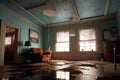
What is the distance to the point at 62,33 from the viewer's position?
7.58 metres

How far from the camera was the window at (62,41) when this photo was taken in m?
7.32

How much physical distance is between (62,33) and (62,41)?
63cm

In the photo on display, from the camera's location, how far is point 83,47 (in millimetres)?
6859

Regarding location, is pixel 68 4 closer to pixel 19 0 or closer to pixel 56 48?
pixel 19 0

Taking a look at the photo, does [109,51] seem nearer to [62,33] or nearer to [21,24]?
[62,33]

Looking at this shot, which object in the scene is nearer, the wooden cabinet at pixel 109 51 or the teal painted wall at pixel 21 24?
the teal painted wall at pixel 21 24

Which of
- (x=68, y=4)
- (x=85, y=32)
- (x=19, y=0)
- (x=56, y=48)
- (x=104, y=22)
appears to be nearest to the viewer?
(x=19, y=0)

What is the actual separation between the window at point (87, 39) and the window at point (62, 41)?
40.6 inches

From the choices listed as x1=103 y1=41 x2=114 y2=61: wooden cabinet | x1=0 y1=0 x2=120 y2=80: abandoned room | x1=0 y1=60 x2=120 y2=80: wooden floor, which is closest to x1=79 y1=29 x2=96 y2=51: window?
x1=0 y1=0 x2=120 y2=80: abandoned room

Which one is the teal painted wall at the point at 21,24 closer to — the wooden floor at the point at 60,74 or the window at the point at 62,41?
the window at the point at 62,41

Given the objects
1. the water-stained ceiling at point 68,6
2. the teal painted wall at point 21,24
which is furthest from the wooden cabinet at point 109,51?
the teal painted wall at point 21,24

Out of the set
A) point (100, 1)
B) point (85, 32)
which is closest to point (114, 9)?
point (100, 1)

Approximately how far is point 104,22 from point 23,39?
17.2 feet

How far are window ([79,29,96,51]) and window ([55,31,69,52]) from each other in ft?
3.38
